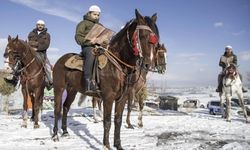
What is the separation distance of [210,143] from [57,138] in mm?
4261

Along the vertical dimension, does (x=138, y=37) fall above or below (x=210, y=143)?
above

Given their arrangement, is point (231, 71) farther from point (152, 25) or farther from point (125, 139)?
point (152, 25)

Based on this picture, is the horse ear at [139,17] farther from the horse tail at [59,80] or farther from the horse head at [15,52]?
the horse head at [15,52]

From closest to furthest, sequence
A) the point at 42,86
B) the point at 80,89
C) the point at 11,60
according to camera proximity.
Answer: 1. the point at 80,89
2. the point at 11,60
3. the point at 42,86

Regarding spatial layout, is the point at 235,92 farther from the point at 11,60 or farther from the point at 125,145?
the point at 11,60

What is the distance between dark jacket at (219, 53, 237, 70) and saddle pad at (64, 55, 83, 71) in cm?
894

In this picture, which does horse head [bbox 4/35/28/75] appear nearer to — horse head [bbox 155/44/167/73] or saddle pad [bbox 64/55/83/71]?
saddle pad [bbox 64/55/83/71]

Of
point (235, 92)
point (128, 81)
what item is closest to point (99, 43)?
point (128, 81)

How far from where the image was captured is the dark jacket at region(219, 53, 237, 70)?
49.5ft

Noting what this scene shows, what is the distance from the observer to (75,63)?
8.59 metres

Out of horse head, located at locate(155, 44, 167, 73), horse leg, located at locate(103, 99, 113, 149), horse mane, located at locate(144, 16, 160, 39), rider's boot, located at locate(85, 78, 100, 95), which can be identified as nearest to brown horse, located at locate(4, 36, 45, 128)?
horse head, located at locate(155, 44, 167, 73)

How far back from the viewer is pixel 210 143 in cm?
785

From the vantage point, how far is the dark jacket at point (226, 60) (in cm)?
1509

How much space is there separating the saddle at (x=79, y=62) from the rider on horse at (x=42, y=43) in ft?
12.1
